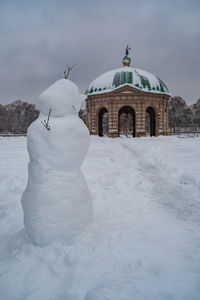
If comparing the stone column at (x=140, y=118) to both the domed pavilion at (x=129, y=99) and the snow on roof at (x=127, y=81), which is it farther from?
the snow on roof at (x=127, y=81)

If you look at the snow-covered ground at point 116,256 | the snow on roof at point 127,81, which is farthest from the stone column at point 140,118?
the snow-covered ground at point 116,256

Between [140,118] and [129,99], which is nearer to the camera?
[129,99]

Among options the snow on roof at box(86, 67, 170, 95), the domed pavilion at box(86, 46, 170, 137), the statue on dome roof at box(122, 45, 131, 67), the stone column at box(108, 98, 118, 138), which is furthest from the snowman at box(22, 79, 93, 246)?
the statue on dome roof at box(122, 45, 131, 67)

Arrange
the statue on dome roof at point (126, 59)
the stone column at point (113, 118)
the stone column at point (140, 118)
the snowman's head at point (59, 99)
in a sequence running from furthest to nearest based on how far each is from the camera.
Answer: the statue on dome roof at point (126, 59) < the stone column at point (113, 118) < the stone column at point (140, 118) < the snowman's head at point (59, 99)

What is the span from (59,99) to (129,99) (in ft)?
75.9

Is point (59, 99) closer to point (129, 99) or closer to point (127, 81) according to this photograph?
point (129, 99)

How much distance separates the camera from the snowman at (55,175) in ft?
9.95

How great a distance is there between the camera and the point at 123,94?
985 inches

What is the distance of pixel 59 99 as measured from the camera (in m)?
3.22

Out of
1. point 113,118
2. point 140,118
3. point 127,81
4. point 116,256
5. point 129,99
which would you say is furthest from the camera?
point 113,118

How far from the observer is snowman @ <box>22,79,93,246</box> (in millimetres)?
3033

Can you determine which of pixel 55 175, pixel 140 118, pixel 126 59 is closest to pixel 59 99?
pixel 55 175

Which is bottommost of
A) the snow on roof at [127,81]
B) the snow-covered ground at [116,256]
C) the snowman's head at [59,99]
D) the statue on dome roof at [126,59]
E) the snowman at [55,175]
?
the snow-covered ground at [116,256]

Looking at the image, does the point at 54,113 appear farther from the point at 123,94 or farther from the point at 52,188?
the point at 123,94
